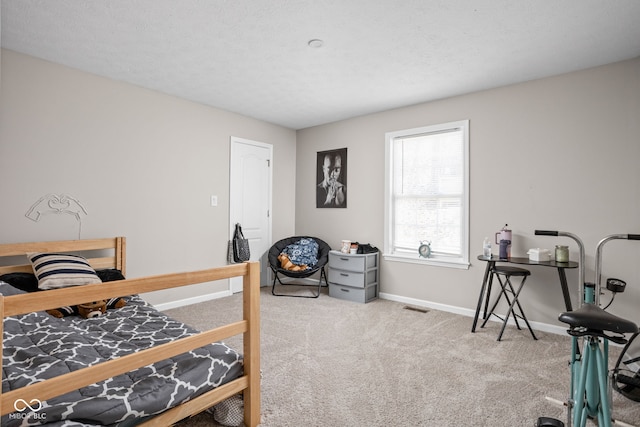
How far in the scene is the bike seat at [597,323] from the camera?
55.6 inches

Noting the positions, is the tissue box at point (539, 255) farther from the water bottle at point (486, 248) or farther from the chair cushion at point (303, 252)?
the chair cushion at point (303, 252)

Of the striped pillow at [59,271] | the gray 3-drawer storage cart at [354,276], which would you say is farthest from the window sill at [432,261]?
the striped pillow at [59,271]

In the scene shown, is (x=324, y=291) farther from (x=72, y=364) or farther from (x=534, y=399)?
(x=72, y=364)

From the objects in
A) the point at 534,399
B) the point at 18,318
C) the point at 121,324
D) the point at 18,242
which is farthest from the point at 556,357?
the point at 18,242

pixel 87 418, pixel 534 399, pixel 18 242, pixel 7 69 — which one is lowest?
pixel 534 399

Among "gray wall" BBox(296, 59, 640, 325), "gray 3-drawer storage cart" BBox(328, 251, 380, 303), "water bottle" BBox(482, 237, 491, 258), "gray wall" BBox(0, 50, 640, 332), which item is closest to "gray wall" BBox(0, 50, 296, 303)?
"gray wall" BBox(0, 50, 640, 332)

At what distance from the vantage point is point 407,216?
4.23 meters

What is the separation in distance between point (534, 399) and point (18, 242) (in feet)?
13.1

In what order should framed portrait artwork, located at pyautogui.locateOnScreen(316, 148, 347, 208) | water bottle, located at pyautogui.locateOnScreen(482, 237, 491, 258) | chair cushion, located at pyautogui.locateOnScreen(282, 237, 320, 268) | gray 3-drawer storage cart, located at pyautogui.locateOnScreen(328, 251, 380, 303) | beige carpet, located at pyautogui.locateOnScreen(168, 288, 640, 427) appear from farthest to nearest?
1. framed portrait artwork, located at pyautogui.locateOnScreen(316, 148, 347, 208)
2. chair cushion, located at pyautogui.locateOnScreen(282, 237, 320, 268)
3. gray 3-drawer storage cart, located at pyautogui.locateOnScreen(328, 251, 380, 303)
4. water bottle, located at pyautogui.locateOnScreen(482, 237, 491, 258)
5. beige carpet, located at pyautogui.locateOnScreen(168, 288, 640, 427)

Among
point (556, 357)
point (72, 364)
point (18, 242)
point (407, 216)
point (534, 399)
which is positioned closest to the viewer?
point (72, 364)

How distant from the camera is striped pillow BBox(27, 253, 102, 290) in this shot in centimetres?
247

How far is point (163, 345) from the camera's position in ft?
4.72

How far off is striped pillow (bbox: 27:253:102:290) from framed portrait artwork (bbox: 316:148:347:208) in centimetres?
303

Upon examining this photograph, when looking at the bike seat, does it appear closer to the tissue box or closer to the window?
the tissue box
